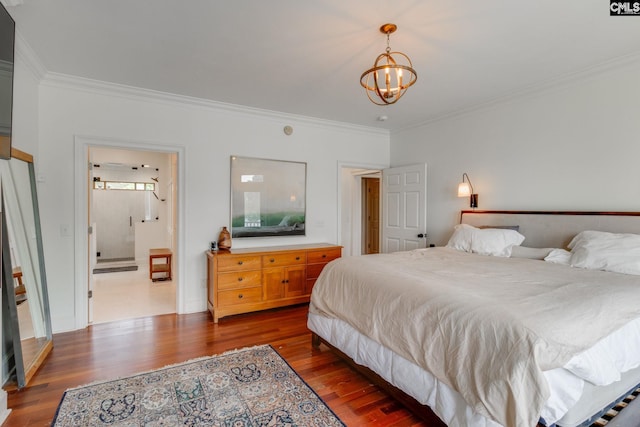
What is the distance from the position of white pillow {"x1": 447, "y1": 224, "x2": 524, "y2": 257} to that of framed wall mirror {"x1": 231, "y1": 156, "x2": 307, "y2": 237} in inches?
87.0

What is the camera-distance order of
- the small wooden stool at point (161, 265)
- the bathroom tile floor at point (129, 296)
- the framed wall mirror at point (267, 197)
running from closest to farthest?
the bathroom tile floor at point (129, 296) < the framed wall mirror at point (267, 197) < the small wooden stool at point (161, 265)

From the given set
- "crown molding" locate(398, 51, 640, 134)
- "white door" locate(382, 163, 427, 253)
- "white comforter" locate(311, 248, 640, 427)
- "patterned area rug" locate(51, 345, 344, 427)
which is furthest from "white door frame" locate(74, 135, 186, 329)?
"crown molding" locate(398, 51, 640, 134)

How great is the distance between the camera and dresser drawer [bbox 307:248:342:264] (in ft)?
13.5

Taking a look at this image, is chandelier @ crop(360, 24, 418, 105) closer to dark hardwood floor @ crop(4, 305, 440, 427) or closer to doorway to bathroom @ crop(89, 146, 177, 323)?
dark hardwood floor @ crop(4, 305, 440, 427)

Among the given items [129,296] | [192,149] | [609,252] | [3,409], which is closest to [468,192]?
[609,252]

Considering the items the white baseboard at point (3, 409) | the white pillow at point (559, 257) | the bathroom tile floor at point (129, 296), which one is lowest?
the bathroom tile floor at point (129, 296)

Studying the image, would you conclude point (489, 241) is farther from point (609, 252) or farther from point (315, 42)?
point (315, 42)

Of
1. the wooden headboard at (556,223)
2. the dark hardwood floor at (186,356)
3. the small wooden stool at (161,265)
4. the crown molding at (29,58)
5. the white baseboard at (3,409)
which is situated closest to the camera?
the white baseboard at (3,409)

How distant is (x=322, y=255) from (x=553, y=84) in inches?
127

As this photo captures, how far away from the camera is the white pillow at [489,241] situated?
318 cm

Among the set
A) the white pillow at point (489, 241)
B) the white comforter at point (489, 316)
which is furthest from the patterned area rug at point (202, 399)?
the white pillow at point (489, 241)

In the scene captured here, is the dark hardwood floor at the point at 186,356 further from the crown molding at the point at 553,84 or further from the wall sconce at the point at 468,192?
the crown molding at the point at 553,84

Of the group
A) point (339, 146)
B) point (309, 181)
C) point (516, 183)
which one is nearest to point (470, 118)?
point (516, 183)

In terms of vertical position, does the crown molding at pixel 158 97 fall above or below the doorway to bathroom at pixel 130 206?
above
